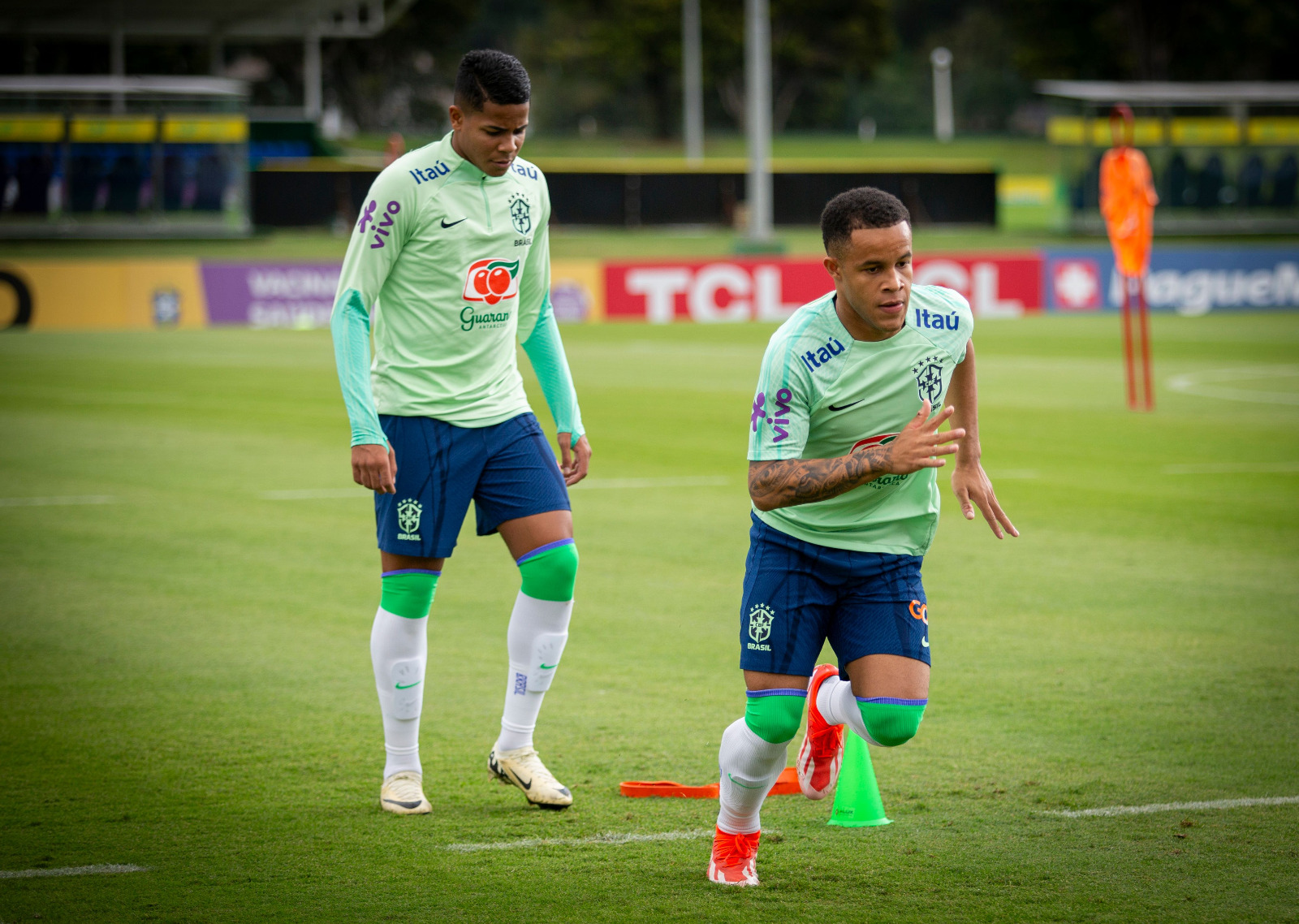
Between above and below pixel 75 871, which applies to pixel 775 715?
above

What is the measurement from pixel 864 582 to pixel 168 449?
11.3m

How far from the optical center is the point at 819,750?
496 cm

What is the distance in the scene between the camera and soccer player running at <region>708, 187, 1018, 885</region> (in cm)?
432

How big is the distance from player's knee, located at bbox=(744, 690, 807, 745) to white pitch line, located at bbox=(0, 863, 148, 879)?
1.79 meters

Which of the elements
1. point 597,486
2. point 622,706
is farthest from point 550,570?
point 597,486

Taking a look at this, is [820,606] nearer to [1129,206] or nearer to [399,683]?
[399,683]

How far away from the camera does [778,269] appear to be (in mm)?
31562

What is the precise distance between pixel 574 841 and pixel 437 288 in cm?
181

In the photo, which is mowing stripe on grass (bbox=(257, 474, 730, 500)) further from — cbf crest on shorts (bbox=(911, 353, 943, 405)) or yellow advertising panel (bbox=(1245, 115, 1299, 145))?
yellow advertising panel (bbox=(1245, 115, 1299, 145))

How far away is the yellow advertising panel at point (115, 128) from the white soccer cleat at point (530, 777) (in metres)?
36.2

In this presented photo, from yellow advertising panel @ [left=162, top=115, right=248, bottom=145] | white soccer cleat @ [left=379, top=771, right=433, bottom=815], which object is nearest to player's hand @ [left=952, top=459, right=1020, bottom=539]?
white soccer cleat @ [left=379, top=771, right=433, bottom=815]

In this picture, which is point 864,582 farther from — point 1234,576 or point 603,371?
point 603,371

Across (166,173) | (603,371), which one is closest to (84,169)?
(166,173)

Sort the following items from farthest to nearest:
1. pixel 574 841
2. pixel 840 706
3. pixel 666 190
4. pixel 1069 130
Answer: pixel 666 190
pixel 1069 130
pixel 574 841
pixel 840 706
